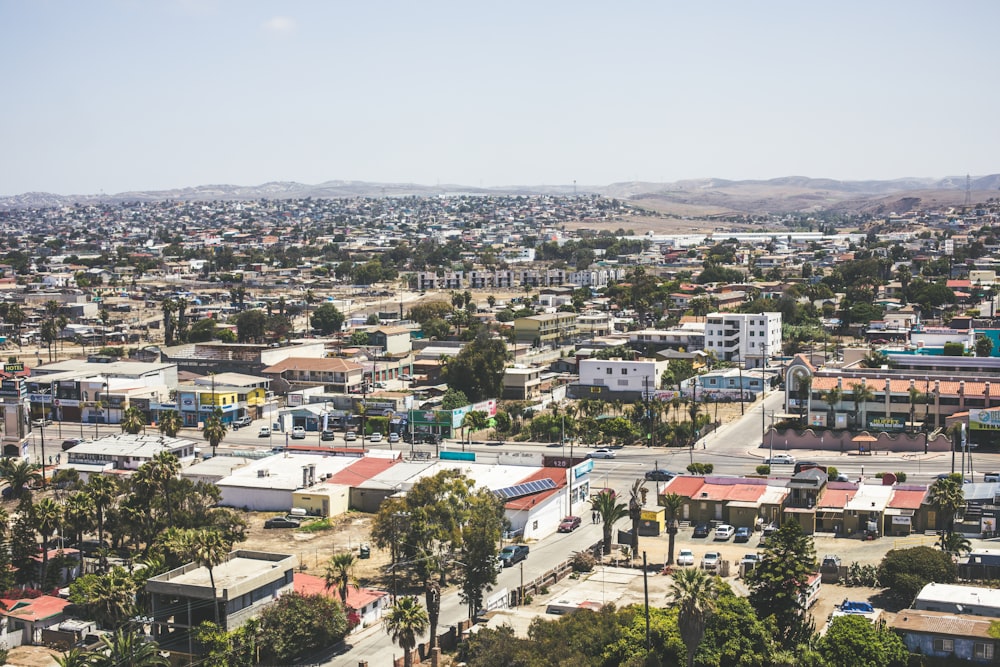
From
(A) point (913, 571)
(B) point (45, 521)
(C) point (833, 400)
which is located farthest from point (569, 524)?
(C) point (833, 400)

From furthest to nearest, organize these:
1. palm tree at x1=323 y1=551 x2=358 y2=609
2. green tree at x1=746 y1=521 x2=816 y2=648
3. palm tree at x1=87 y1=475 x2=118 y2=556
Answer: palm tree at x1=87 y1=475 x2=118 y2=556
palm tree at x1=323 y1=551 x2=358 y2=609
green tree at x1=746 y1=521 x2=816 y2=648

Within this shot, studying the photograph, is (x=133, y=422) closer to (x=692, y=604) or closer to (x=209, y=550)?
(x=209, y=550)

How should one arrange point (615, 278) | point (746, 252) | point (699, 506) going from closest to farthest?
point (699, 506) < point (615, 278) < point (746, 252)

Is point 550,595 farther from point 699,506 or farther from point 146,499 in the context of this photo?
point 146,499

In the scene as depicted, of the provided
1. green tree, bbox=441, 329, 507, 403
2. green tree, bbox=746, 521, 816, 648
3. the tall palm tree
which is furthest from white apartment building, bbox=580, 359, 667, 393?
the tall palm tree

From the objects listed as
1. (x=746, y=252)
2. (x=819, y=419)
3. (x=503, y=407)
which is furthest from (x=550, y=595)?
(x=746, y=252)

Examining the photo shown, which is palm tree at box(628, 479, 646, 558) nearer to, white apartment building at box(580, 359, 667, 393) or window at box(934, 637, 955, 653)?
window at box(934, 637, 955, 653)
